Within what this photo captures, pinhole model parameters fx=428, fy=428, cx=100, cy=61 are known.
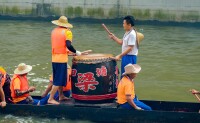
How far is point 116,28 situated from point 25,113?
15.9m

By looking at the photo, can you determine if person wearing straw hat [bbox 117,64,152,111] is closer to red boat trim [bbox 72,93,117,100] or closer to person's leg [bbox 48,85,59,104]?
red boat trim [bbox 72,93,117,100]

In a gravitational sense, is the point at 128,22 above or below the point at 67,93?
above

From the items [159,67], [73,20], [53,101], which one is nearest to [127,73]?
[53,101]

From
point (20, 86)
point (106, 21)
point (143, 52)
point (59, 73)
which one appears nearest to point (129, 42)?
point (59, 73)

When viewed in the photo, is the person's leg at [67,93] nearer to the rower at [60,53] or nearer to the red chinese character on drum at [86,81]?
the rower at [60,53]

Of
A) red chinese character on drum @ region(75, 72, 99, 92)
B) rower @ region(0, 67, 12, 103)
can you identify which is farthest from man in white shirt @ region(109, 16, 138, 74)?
rower @ region(0, 67, 12, 103)

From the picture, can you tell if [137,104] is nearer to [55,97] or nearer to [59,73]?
[59,73]

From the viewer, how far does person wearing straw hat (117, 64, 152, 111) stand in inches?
294

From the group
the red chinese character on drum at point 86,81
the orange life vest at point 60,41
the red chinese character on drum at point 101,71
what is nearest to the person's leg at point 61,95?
the red chinese character on drum at point 86,81

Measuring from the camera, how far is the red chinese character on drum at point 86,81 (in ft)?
26.2

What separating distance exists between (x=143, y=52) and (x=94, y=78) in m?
8.61

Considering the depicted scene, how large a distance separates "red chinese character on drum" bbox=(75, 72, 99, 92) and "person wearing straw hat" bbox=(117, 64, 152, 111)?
0.59 meters

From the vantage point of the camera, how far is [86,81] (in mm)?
8031

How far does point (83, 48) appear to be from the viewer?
A: 56.7 ft
